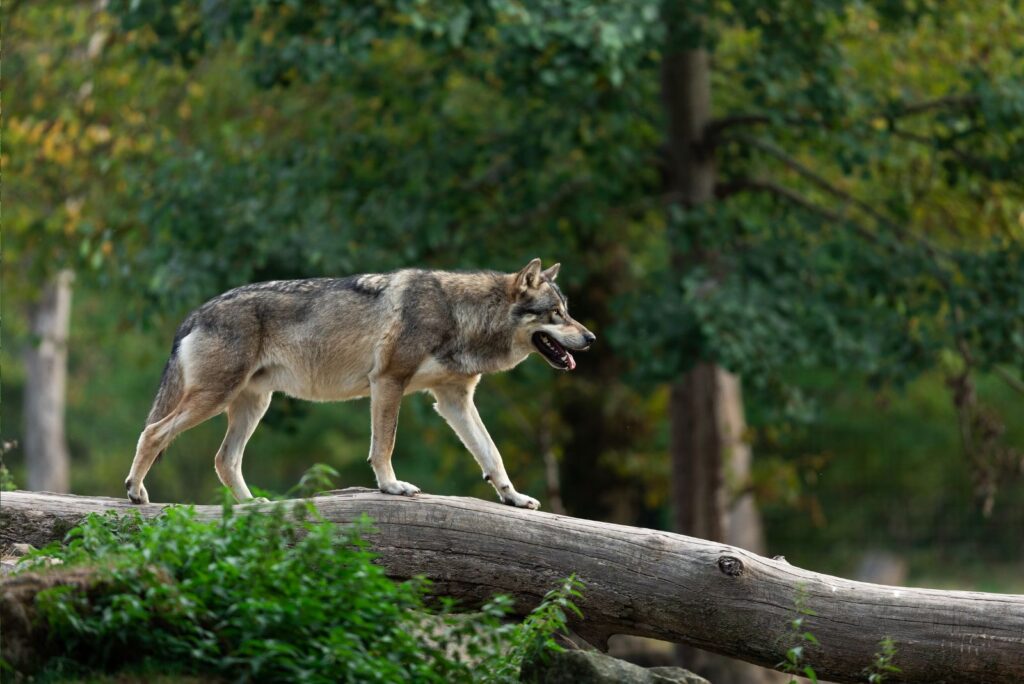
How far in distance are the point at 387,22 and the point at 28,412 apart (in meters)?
15.6

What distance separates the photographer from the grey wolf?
8344 mm

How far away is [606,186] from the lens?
46.9 ft

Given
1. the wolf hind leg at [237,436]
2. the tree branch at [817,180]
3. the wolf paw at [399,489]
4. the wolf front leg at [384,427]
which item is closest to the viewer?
the wolf paw at [399,489]

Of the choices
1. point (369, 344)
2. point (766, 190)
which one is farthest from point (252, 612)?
point (766, 190)

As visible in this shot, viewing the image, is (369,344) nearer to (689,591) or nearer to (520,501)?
(520,501)

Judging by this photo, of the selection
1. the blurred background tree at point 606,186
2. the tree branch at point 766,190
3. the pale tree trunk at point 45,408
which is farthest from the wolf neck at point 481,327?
the pale tree trunk at point 45,408

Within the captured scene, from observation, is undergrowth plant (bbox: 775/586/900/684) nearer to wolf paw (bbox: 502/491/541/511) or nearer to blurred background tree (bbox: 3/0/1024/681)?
wolf paw (bbox: 502/491/541/511)

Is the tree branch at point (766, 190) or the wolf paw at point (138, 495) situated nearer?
the wolf paw at point (138, 495)

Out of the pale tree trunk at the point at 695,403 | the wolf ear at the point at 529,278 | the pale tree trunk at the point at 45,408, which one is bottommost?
the pale tree trunk at the point at 45,408

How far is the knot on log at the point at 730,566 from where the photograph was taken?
7387mm

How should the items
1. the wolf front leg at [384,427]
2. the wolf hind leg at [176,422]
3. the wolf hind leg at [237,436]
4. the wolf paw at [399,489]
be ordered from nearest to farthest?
the wolf paw at [399,489] < the wolf front leg at [384,427] < the wolf hind leg at [176,422] < the wolf hind leg at [237,436]

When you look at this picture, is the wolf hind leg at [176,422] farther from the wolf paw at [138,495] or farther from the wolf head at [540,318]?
the wolf head at [540,318]

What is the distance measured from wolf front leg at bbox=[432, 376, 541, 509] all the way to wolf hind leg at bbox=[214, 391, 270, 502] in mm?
1266

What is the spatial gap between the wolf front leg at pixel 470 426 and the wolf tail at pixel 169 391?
5.51 feet
